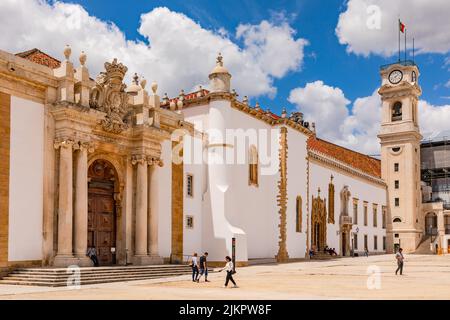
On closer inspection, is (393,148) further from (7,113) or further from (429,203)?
(7,113)

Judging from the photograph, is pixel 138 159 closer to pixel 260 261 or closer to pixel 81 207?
pixel 81 207

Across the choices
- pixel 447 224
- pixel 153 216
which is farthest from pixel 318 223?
pixel 447 224

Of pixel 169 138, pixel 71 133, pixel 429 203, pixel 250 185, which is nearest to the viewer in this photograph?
pixel 71 133

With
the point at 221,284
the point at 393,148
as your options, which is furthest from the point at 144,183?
the point at 393,148

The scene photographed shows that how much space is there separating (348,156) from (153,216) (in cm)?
4563

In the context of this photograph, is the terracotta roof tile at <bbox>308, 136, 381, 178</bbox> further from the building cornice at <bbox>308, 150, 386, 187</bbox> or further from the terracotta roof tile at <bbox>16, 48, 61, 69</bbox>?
the terracotta roof tile at <bbox>16, 48, 61, 69</bbox>

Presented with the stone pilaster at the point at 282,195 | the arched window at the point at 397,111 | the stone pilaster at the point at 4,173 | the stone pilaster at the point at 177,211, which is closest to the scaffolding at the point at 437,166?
the arched window at the point at 397,111

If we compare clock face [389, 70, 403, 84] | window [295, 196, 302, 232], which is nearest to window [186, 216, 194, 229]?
window [295, 196, 302, 232]

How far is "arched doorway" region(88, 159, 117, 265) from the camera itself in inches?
1153

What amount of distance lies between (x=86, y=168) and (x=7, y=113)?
450 cm

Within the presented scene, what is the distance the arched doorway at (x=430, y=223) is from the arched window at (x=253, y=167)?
46665 millimetres

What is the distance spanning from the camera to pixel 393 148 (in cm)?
7412

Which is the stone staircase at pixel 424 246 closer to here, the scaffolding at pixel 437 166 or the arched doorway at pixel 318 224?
the scaffolding at pixel 437 166

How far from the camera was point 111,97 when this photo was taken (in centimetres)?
2948
